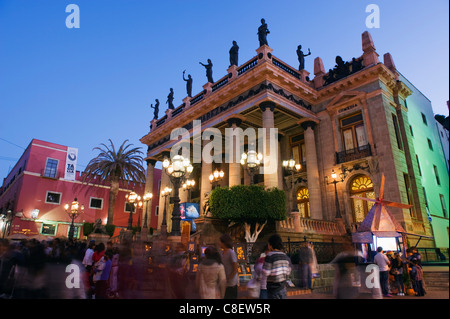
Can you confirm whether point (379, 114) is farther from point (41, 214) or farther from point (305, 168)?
point (41, 214)

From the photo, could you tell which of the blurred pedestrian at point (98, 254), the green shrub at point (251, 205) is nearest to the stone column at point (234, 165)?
the green shrub at point (251, 205)

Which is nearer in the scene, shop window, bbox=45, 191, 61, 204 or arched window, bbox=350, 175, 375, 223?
arched window, bbox=350, 175, 375, 223

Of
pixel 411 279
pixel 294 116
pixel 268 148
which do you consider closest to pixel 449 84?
pixel 411 279

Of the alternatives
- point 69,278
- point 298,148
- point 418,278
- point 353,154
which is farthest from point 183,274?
point 298,148

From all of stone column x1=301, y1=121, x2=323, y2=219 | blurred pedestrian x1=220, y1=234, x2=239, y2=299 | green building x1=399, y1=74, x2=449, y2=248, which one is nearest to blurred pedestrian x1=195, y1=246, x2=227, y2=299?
blurred pedestrian x1=220, y1=234, x2=239, y2=299

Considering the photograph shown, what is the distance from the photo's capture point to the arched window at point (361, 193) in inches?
703

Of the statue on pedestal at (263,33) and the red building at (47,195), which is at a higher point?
the statue on pedestal at (263,33)

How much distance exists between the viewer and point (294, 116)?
21156 millimetres

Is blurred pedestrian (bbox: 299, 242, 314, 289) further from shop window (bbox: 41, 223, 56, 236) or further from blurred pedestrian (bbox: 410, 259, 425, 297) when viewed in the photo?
shop window (bbox: 41, 223, 56, 236)

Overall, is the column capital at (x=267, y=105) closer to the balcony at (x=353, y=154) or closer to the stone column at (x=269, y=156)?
the stone column at (x=269, y=156)

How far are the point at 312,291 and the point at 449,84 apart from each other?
26.0ft

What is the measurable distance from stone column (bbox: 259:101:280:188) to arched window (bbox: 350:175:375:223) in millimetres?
5467

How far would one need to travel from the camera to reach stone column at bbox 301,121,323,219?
60.9ft

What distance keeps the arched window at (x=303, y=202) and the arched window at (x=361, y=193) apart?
11.6ft
